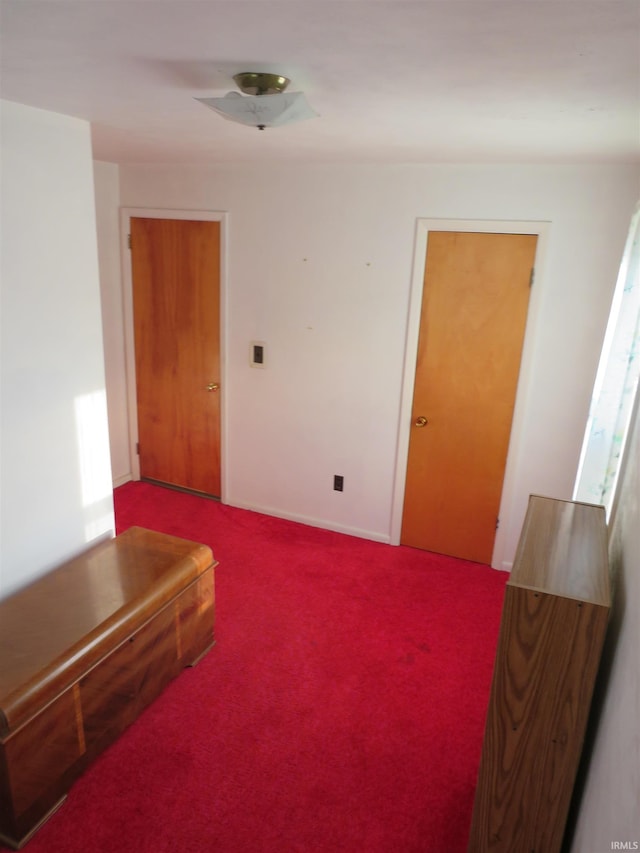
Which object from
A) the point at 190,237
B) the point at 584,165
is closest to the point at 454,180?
the point at 584,165

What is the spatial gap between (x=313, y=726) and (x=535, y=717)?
1228 millimetres

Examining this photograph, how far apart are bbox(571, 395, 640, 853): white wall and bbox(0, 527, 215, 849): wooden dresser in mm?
1606

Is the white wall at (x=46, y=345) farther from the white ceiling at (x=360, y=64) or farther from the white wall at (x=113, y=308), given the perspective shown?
the white wall at (x=113, y=308)

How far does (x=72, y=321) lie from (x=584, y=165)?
263cm

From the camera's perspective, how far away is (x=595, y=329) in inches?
123

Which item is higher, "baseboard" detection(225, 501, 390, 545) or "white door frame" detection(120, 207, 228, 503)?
"white door frame" detection(120, 207, 228, 503)

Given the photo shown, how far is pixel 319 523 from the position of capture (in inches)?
161

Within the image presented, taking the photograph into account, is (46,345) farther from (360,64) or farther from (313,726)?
(313,726)

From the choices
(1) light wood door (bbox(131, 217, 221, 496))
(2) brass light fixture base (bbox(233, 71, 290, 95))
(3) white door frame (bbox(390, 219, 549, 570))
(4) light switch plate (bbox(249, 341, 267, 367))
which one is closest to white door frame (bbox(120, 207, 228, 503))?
(1) light wood door (bbox(131, 217, 221, 496))

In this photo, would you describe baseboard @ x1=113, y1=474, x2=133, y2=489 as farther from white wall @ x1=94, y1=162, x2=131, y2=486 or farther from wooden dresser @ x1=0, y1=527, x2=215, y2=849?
wooden dresser @ x1=0, y1=527, x2=215, y2=849

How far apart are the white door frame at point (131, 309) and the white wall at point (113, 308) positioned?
1.5 inches

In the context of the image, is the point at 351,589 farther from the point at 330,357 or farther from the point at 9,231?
the point at 9,231

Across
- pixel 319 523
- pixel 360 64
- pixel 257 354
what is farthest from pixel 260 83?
pixel 319 523

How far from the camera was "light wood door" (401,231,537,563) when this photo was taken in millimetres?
3287
